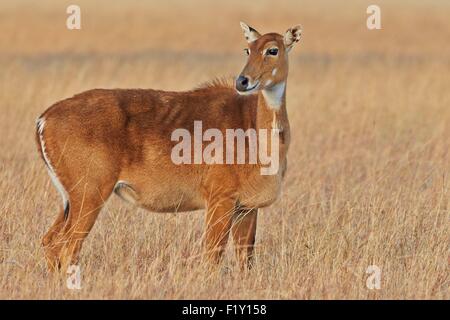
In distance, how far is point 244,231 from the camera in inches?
390

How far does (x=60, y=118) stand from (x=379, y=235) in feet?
10.5

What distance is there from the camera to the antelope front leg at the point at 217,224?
9.36m

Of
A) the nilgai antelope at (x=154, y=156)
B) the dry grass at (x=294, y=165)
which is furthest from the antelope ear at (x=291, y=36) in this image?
the dry grass at (x=294, y=165)

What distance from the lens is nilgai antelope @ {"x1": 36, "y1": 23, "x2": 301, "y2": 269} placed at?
30.2ft

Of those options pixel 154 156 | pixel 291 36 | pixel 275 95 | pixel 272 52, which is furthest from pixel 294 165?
pixel 154 156

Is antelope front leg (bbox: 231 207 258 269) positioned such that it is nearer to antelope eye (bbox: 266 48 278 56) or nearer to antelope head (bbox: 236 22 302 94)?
antelope head (bbox: 236 22 302 94)

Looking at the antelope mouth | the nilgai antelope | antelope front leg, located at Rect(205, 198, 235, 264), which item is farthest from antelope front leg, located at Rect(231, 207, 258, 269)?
the antelope mouth

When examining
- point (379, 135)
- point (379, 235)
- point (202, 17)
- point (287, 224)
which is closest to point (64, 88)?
point (379, 135)

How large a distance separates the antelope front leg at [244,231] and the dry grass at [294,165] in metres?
0.17

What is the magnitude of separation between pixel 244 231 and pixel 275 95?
1302 mm

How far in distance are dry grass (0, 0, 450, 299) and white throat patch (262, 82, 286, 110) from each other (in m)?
1.34

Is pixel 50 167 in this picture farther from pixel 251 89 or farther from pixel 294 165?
pixel 294 165

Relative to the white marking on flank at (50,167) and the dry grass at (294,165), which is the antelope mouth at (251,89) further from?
the white marking on flank at (50,167)

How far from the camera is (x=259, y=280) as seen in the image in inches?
355
